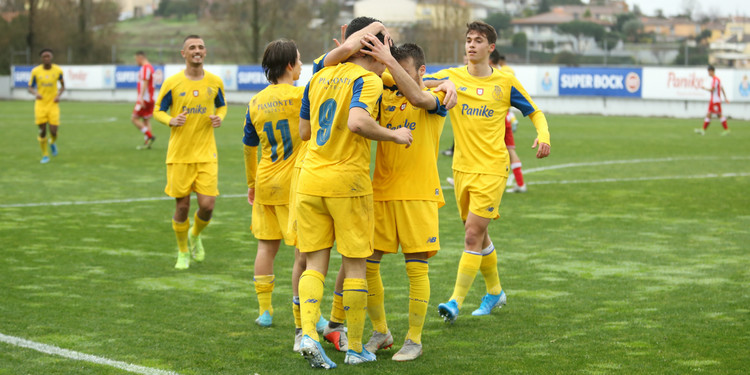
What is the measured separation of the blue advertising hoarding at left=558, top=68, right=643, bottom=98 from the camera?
34875 millimetres

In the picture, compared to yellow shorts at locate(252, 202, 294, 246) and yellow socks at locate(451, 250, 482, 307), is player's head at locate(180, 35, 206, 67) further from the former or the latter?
yellow socks at locate(451, 250, 482, 307)

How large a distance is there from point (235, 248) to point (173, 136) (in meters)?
1.64

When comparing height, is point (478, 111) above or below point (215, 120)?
above

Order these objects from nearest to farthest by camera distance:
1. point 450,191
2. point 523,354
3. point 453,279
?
point 523,354 < point 453,279 < point 450,191

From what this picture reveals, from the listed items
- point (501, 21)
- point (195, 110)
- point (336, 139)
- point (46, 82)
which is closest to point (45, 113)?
point (46, 82)

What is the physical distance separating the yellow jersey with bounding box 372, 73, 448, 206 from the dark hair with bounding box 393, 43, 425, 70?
212 millimetres

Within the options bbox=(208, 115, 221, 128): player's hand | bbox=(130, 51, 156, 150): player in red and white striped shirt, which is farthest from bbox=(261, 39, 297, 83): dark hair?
bbox=(130, 51, 156, 150): player in red and white striped shirt

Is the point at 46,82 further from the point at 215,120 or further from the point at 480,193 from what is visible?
the point at 480,193

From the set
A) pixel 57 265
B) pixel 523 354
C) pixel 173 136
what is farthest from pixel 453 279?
pixel 57 265

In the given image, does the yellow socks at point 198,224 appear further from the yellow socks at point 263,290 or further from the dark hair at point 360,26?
the dark hair at point 360,26

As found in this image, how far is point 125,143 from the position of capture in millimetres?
23859

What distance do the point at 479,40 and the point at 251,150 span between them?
6.25 ft

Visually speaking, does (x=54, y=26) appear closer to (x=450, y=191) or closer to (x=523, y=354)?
(x=450, y=191)

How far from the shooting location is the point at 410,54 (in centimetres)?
564
